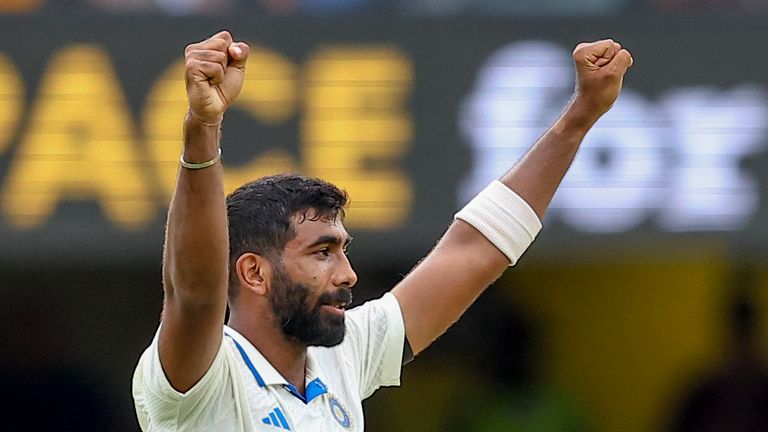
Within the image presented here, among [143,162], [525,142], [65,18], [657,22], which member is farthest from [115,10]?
[657,22]

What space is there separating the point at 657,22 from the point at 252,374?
2.56 metres

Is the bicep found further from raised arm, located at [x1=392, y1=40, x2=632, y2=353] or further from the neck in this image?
the neck

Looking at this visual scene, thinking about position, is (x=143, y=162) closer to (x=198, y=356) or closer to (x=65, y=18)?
(x=65, y=18)

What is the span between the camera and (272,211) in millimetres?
3703

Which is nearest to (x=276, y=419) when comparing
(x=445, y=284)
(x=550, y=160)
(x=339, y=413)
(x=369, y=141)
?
(x=339, y=413)

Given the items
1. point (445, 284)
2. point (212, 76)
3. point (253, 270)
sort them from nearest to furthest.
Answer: point (212, 76), point (253, 270), point (445, 284)

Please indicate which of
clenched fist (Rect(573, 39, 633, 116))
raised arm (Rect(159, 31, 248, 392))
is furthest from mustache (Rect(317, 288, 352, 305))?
clenched fist (Rect(573, 39, 633, 116))

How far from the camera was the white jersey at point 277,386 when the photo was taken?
11.3 feet

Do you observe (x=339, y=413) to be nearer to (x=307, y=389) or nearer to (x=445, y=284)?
(x=307, y=389)

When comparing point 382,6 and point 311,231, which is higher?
point 382,6

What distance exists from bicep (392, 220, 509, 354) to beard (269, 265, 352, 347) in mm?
432

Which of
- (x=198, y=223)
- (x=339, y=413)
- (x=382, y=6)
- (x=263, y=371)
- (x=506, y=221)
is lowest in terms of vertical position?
(x=339, y=413)

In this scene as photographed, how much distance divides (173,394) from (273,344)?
359 mm

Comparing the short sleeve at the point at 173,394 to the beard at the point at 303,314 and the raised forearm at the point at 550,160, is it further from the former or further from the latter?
the raised forearm at the point at 550,160
